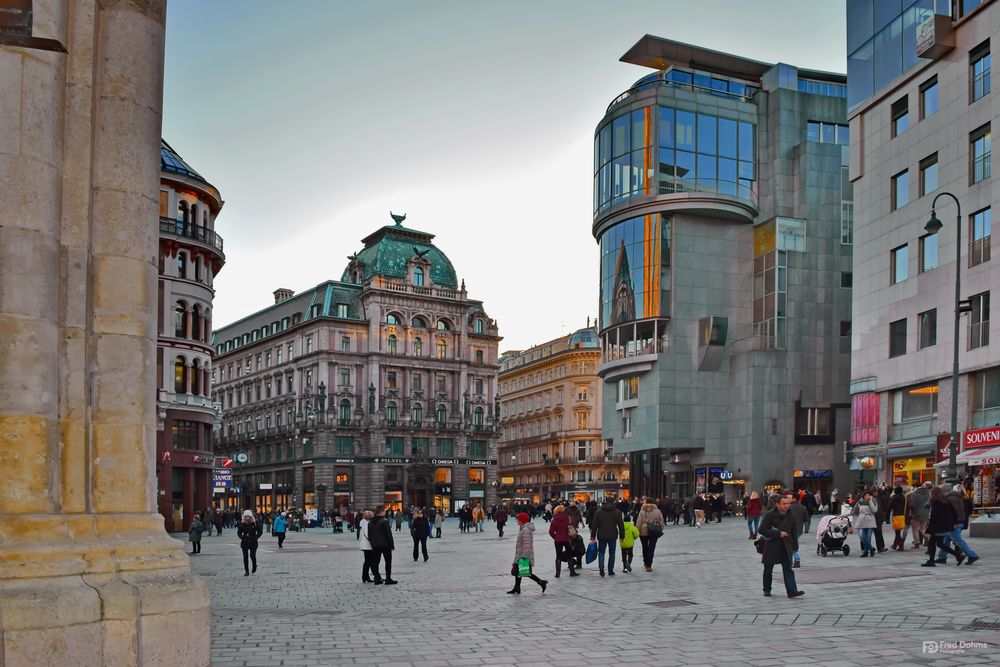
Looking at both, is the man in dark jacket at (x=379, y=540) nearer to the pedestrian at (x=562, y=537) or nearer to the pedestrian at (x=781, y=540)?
the pedestrian at (x=562, y=537)

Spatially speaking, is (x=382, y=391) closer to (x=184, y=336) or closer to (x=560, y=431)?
(x=560, y=431)

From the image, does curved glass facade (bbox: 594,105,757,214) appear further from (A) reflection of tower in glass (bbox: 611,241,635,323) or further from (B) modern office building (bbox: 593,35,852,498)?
(A) reflection of tower in glass (bbox: 611,241,635,323)

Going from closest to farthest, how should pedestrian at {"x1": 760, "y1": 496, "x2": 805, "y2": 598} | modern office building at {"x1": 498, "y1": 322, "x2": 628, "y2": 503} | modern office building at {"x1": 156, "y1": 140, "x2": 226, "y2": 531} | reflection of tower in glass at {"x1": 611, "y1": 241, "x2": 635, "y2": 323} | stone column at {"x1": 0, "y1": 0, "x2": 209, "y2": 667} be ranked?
stone column at {"x1": 0, "y1": 0, "x2": 209, "y2": 667}, pedestrian at {"x1": 760, "y1": 496, "x2": 805, "y2": 598}, modern office building at {"x1": 156, "y1": 140, "x2": 226, "y2": 531}, reflection of tower in glass at {"x1": 611, "y1": 241, "x2": 635, "y2": 323}, modern office building at {"x1": 498, "y1": 322, "x2": 628, "y2": 503}

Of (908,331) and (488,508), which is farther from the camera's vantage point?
(488,508)

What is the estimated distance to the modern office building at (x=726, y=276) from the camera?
7025cm

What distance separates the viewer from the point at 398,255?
367 ft

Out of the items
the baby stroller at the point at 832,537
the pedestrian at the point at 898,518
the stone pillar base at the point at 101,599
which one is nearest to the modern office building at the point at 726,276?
the pedestrian at the point at 898,518

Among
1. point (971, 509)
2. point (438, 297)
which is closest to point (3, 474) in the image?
point (971, 509)

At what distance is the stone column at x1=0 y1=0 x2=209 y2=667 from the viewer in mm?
8586

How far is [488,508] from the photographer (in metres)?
112

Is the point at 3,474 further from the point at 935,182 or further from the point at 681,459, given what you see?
the point at 681,459

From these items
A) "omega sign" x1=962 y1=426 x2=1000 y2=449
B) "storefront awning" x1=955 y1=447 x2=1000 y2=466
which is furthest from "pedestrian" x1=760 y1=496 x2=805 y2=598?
"omega sign" x1=962 y1=426 x2=1000 y2=449

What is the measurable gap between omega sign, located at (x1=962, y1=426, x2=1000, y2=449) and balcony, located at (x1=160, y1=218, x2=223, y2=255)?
39.6 metres

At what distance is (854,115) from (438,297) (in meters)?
62.6
